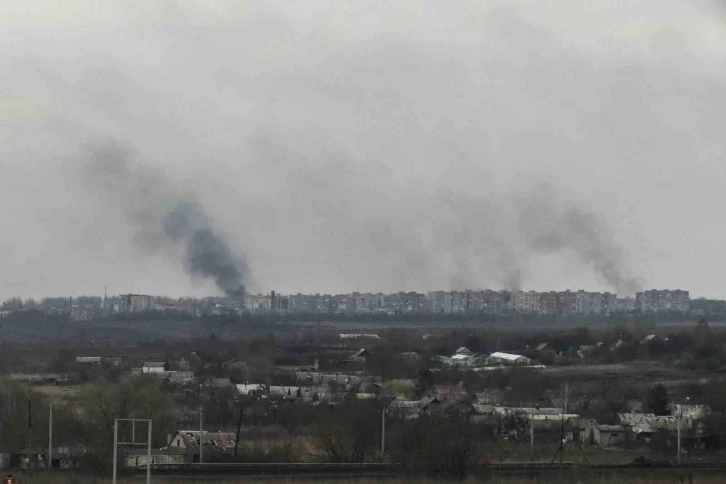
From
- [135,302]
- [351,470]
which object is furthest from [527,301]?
[351,470]

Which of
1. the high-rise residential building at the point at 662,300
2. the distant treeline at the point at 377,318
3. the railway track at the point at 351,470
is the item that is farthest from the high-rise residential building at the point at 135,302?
the railway track at the point at 351,470

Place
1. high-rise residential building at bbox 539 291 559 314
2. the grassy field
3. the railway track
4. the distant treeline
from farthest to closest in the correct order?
1. high-rise residential building at bbox 539 291 559 314
2. the distant treeline
3. the railway track
4. the grassy field

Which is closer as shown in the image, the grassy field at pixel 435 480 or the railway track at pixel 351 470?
the grassy field at pixel 435 480

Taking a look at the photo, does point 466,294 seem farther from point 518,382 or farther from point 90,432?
point 90,432

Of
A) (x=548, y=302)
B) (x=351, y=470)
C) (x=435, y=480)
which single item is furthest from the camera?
(x=548, y=302)

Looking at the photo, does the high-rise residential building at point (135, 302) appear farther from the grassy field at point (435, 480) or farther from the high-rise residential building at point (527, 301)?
the grassy field at point (435, 480)

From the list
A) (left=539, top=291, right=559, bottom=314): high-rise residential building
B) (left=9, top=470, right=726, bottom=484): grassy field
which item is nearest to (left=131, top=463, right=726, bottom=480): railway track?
(left=9, top=470, right=726, bottom=484): grassy field

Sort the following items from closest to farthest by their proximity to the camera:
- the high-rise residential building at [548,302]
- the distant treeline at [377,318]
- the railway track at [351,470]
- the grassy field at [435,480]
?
the grassy field at [435,480] → the railway track at [351,470] → the distant treeline at [377,318] → the high-rise residential building at [548,302]

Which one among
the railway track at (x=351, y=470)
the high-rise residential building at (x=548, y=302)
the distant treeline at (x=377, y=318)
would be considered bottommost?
the railway track at (x=351, y=470)

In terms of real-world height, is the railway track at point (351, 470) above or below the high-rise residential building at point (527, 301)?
below

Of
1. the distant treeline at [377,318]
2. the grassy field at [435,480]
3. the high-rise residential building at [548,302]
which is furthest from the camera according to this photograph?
the high-rise residential building at [548,302]

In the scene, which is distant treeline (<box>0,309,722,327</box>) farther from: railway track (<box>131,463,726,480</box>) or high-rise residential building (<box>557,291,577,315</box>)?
railway track (<box>131,463,726,480</box>)

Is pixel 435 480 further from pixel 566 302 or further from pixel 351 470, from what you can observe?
pixel 566 302

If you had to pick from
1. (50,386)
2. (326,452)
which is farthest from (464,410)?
(50,386)
